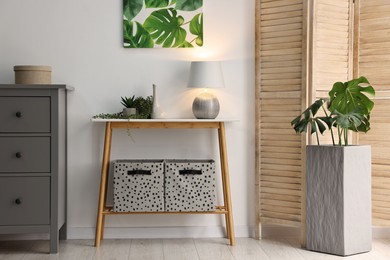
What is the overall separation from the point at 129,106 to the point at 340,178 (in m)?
1.45

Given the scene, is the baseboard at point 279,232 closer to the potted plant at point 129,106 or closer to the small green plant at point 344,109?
the small green plant at point 344,109

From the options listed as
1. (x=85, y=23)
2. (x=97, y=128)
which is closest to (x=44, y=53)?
(x=85, y=23)

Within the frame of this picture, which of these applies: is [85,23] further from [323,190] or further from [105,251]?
[323,190]

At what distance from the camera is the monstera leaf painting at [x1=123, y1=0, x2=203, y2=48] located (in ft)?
13.5

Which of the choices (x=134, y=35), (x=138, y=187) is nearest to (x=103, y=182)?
(x=138, y=187)

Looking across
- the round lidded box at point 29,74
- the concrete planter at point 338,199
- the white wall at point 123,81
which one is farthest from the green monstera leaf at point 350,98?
the round lidded box at point 29,74

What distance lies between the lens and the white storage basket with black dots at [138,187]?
3875mm

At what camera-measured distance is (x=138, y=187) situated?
388cm

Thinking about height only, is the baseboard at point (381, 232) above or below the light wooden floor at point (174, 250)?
above

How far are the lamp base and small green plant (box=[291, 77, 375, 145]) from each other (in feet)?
1.85

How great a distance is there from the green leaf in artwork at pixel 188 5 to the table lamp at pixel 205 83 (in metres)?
0.43

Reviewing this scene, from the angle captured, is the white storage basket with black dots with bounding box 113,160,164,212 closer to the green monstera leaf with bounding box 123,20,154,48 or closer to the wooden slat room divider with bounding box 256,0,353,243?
the wooden slat room divider with bounding box 256,0,353,243

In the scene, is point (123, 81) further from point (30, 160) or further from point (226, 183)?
point (226, 183)

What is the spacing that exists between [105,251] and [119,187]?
41 cm
